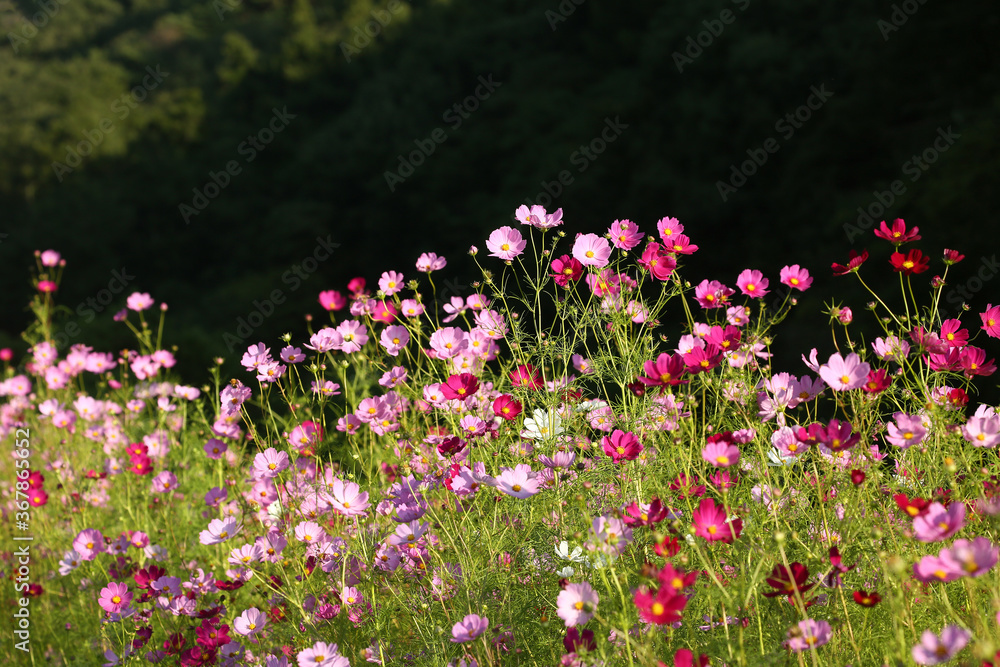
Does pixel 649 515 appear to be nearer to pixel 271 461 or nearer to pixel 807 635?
pixel 807 635

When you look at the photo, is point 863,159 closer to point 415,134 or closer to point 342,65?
point 415,134

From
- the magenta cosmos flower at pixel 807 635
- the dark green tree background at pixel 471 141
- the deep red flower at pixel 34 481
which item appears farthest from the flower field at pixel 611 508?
the dark green tree background at pixel 471 141

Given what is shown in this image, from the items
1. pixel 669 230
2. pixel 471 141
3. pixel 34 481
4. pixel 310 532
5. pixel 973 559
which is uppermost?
pixel 973 559

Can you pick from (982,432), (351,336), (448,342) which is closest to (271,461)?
(351,336)

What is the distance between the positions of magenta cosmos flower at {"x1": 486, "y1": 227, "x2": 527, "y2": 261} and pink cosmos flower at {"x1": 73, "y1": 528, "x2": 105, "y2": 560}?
1453mm

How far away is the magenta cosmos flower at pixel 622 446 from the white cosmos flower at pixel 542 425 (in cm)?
29

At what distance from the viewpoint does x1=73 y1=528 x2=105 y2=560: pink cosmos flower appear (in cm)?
220

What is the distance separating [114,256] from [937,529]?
20272 mm

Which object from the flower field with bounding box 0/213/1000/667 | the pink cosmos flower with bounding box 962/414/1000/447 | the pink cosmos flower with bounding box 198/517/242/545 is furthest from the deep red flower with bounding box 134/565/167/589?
the pink cosmos flower with bounding box 962/414/1000/447

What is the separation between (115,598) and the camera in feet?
6.63

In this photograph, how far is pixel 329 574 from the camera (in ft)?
5.74

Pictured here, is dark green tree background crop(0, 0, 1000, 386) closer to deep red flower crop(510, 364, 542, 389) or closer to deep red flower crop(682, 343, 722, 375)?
deep red flower crop(510, 364, 542, 389)

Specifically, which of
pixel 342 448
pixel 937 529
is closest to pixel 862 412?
pixel 937 529

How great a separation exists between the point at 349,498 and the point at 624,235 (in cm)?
92
